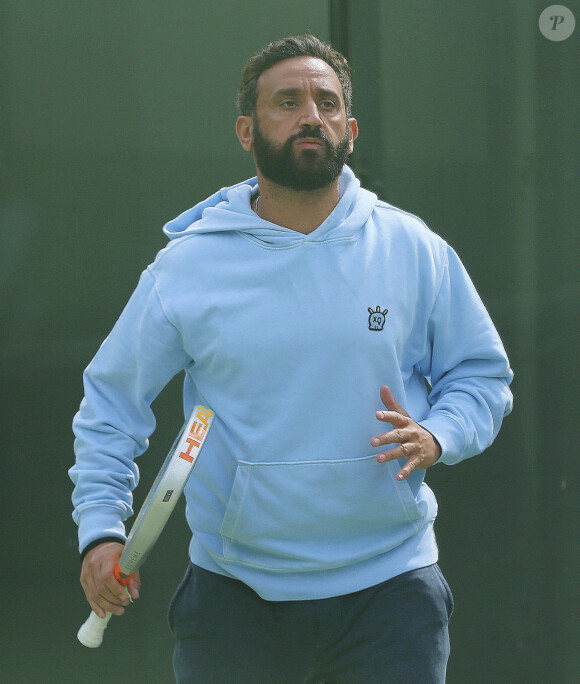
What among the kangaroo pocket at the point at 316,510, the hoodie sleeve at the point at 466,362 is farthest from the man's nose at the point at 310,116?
the kangaroo pocket at the point at 316,510

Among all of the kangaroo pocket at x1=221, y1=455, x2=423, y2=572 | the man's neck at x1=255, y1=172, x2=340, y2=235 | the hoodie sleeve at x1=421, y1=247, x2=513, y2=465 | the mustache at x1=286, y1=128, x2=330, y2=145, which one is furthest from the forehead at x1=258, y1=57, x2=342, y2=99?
the kangaroo pocket at x1=221, y1=455, x2=423, y2=572

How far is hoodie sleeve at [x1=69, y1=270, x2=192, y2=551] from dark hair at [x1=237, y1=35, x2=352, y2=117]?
521 mm

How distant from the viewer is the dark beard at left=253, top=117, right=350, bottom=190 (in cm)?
245

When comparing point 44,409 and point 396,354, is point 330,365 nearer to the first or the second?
point 396,354

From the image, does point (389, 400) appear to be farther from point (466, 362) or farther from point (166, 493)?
point (166, 493)

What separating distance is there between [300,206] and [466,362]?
1.78 ft

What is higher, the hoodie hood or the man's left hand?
the hoodie hood

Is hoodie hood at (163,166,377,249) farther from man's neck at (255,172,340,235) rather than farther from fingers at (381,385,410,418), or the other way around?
fingers at (381,385,410,418)

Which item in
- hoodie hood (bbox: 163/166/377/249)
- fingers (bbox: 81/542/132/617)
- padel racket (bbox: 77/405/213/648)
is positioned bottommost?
fingers (bbox: 81/542/132/617)

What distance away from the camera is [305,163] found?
245cm

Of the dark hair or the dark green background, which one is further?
the dark green background

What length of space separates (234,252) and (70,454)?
1.17m

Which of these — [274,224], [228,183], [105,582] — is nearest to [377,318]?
[274,224]

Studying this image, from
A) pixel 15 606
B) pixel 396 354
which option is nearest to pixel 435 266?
pixel 396 354
